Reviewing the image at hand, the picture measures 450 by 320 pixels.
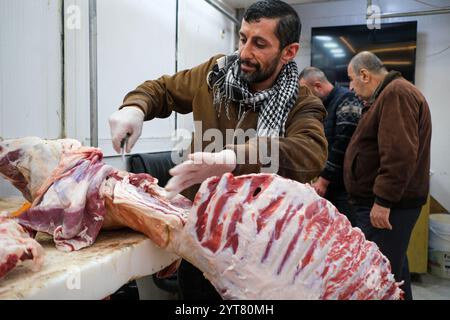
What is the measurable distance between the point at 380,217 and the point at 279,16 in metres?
1.34

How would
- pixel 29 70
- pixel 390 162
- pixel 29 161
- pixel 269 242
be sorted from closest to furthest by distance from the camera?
pixel 269 242 → pixel 29 161 → pixel 29 70 → pixel 390 162

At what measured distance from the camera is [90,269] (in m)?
0.82

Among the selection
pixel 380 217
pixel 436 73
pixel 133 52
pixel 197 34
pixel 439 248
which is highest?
pixel 197 34

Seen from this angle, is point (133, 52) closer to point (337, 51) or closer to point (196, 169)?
point (196, 169)

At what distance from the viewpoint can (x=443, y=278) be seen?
3697 millimetres

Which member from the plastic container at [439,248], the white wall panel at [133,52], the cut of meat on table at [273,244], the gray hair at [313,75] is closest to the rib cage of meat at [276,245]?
the cut of meat on table at [273,244]

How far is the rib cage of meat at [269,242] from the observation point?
2.86ft

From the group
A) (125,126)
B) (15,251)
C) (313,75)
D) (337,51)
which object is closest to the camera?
(15,251)

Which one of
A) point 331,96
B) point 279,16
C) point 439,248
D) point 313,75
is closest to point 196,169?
point 279,16

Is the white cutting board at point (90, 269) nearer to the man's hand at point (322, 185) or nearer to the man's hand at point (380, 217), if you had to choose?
the man's hand at point (380, 217)

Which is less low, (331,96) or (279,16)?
(279,16)
